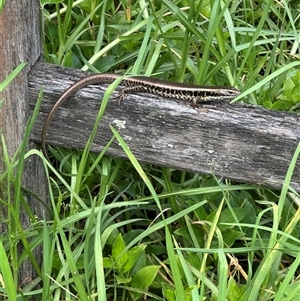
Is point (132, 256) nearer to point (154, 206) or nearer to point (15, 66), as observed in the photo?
point (154, 206)

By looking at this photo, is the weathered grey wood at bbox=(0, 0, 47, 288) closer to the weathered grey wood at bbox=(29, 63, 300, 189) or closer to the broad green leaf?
the weathered grey wood at bbox=(29, 63, 300, 189)

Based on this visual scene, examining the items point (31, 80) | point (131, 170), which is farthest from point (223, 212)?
point (31, 80)

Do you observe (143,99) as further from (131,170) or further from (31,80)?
(131,170)

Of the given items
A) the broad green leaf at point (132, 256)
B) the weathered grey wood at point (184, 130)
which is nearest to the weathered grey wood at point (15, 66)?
the weathered grey wood at point (184, 130)

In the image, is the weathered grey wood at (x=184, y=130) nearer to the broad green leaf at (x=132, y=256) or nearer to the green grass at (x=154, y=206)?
the green grass at (x=154, y=206)

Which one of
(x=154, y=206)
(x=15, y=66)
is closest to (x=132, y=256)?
(x=154, y=206)

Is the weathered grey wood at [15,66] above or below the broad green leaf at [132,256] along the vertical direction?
above
